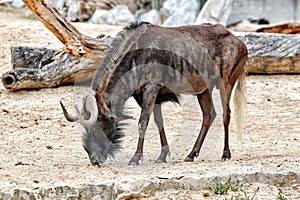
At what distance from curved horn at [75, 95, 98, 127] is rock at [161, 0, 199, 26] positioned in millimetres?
12985

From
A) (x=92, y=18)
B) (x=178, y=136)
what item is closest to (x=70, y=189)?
(x=178, y=136)

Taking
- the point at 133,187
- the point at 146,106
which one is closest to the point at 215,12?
the point at 146,106

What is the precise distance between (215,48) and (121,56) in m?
1.19

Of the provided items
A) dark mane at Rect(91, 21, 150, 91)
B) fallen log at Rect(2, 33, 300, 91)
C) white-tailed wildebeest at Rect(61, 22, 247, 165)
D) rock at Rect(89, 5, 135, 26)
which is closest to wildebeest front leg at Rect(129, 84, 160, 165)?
white-tailed wildebeest at Rect(61, 22, 247, 165)

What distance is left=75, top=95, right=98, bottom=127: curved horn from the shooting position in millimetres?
7273

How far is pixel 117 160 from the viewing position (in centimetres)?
804

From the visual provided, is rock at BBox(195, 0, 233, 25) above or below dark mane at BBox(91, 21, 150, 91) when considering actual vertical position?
below

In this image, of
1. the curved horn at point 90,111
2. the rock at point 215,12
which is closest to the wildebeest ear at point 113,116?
the curved horn at point 90,111

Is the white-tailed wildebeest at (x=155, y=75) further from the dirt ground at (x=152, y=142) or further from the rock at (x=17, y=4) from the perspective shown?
the rock at (x=17, y=4)

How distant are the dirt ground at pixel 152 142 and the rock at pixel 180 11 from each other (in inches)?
263

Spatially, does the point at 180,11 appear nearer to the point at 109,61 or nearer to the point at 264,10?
the point at 264,10

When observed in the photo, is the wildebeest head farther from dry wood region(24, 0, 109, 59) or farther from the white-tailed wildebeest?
dry wood region(24, 0, 109, 59)

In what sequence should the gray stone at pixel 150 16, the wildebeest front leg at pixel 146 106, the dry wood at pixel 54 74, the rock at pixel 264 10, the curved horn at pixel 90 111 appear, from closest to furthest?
the curved horn at pixel 90 111
the wildebeest front leg at pixel 146 106
the dry wood at pixel 54 74
the gray stone at pixel 150 16
the rock at pixel 264 10

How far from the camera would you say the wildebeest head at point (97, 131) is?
732 cm
